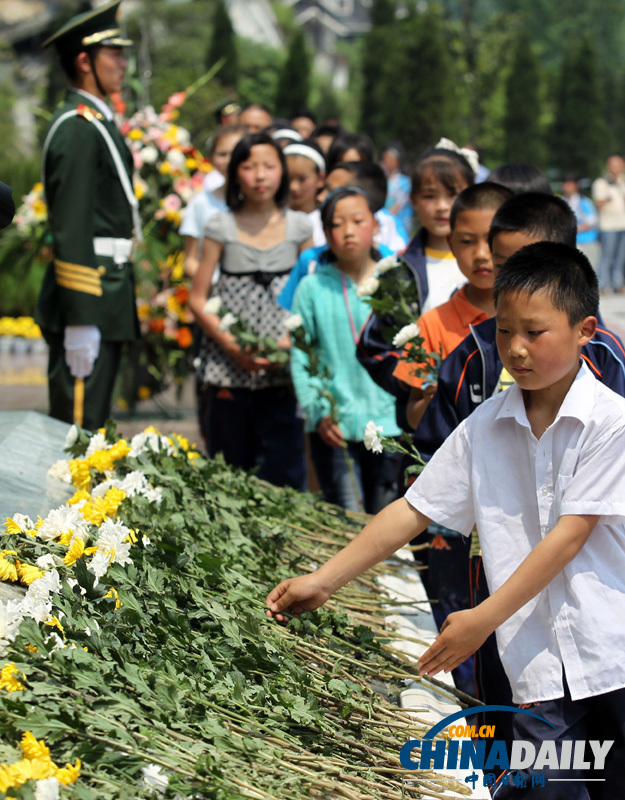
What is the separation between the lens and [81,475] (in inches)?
132

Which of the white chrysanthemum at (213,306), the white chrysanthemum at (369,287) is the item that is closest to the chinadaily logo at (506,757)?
the white chrysanthemum at (369,287)

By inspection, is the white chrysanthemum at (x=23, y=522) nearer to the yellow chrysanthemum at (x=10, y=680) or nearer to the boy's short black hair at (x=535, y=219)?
the yellow chrysanthemum at (x=10, y=680)

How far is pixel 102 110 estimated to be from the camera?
470cm

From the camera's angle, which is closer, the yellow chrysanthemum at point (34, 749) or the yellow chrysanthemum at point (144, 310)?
the yellow chrysanthemum at point (34, 749)

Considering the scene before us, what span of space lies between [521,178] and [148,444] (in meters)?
1.78

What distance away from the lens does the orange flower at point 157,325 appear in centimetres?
723

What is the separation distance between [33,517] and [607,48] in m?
69.5

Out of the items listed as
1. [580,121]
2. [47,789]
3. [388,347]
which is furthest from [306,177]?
[580,121]

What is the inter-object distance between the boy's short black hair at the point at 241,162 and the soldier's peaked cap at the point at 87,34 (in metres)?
0.70

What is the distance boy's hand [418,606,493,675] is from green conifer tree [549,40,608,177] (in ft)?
96.8

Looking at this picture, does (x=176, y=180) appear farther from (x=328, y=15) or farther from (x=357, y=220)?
(x=328, y=15)

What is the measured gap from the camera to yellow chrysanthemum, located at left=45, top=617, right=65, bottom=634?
2.13 m

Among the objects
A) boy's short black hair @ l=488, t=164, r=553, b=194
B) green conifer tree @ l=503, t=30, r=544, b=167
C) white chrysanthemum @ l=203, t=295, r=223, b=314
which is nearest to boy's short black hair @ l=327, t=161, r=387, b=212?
white chrysanthemum @ l=203, t=295, r=223, b=314

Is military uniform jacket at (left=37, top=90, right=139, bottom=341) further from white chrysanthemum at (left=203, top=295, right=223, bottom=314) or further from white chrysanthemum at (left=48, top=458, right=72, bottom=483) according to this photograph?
white chrysanthemum at (left=48, top=458, right=72, bottom=483)
